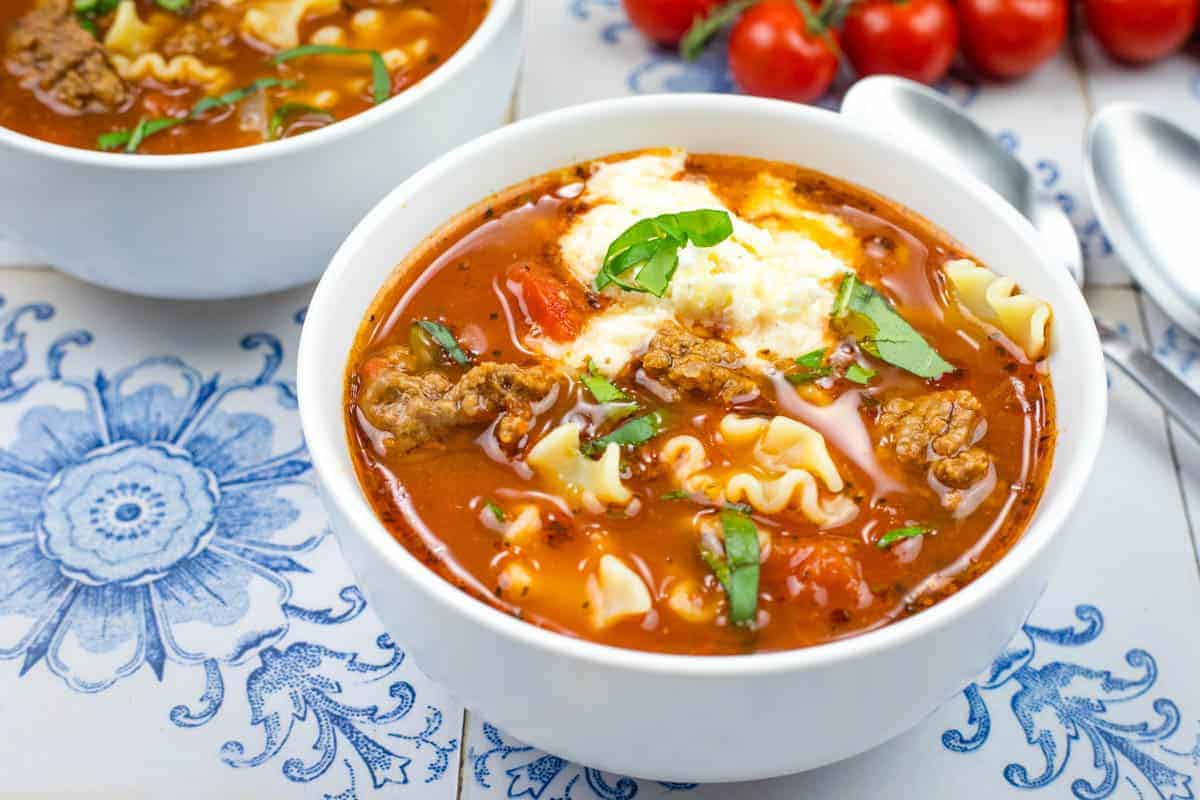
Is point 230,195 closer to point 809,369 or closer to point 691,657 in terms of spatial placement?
point 809,369

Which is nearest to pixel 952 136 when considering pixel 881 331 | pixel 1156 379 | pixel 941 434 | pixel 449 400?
pixel 1156 379

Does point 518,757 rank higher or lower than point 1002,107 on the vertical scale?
lower

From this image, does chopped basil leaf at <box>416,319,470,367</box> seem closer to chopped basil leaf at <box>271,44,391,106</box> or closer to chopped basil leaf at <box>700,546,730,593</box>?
chopped basil leaf at <box>700,546,730,593</box>

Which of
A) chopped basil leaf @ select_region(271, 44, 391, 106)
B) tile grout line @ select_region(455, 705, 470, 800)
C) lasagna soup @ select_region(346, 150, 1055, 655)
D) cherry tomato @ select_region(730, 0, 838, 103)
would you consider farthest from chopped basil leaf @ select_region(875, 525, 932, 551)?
cherry tomato @ select_region(730, 0, 838, 103)

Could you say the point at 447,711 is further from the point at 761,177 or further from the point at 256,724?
the point at 761,177

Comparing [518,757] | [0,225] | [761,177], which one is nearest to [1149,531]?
[761,177]

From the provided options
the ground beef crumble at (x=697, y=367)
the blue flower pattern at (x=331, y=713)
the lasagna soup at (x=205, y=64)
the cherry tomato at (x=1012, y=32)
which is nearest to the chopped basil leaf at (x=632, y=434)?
the ground beef crumble at (x=697, y=367)
